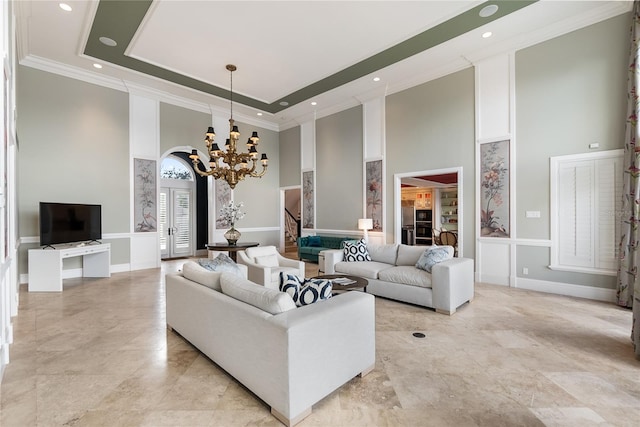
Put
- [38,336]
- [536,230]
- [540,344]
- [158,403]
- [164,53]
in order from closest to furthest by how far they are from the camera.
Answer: [158,403] → [540,344] → [38,336] → [536,230] → [164,53]

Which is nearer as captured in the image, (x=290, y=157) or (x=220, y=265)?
(x=220, y=265)

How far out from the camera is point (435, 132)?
20.6ft

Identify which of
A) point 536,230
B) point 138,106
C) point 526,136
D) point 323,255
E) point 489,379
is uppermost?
point 138,106

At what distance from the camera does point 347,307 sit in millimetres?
2199

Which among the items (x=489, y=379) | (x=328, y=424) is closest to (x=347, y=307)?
(x=328, y=424)

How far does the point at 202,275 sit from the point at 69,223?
4.54 meters

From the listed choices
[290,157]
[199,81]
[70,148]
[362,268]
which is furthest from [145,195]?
[362,268]

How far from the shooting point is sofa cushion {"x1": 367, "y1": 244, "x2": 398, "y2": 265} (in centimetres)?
520

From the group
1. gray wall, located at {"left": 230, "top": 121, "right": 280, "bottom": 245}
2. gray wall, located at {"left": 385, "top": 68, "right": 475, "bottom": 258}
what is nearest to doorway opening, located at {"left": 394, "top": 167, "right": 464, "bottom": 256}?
gray wall, located at {"left": 385, "top": 68, "right": 475, "bottom": 258}

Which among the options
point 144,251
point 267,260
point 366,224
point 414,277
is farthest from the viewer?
point 366,224

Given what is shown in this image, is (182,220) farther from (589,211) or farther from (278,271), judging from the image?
(589,211)

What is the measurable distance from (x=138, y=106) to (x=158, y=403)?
697 cm

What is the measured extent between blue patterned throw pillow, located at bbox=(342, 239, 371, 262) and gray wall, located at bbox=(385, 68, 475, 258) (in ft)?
6.13

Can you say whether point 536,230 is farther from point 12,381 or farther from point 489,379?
point 12,381
